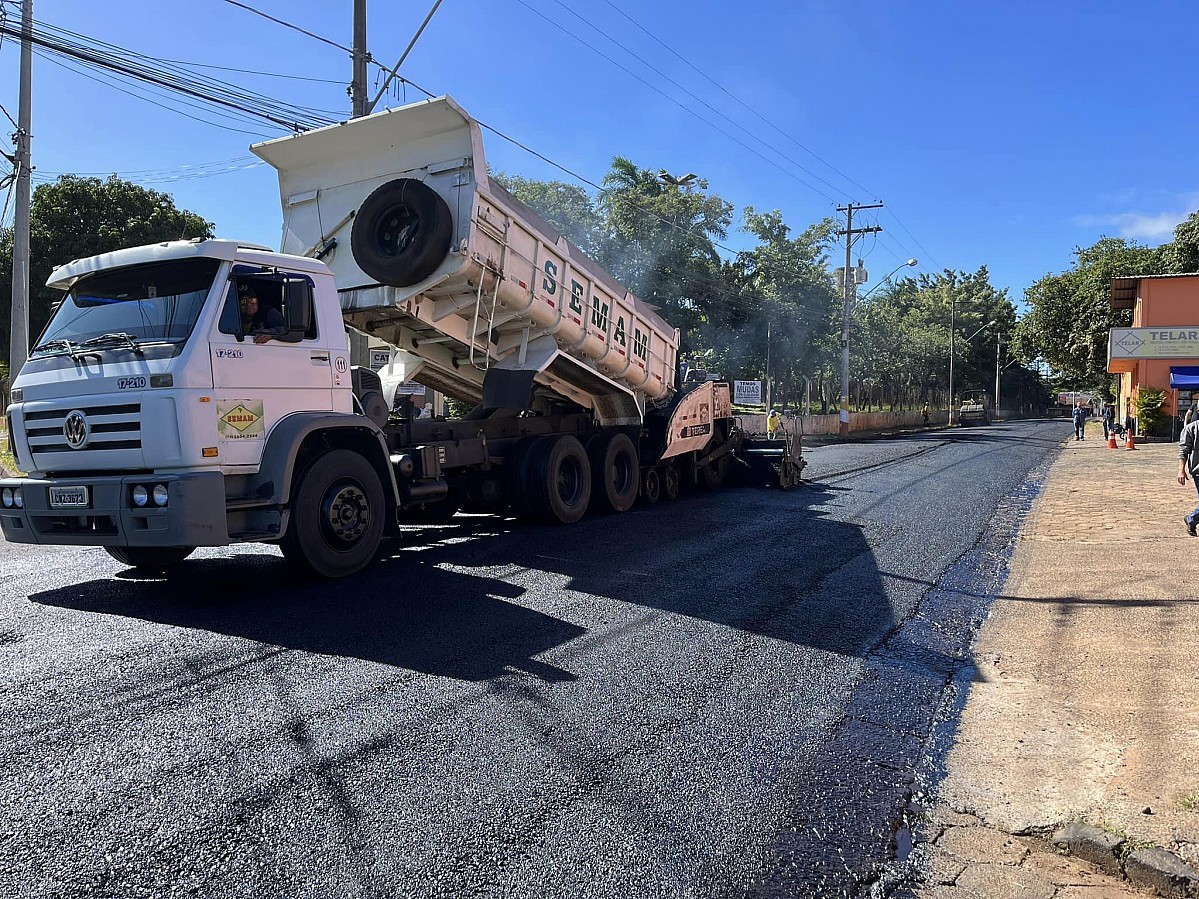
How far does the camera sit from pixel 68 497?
5949 mm

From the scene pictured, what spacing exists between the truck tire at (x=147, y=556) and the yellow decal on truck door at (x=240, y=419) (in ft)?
5.00

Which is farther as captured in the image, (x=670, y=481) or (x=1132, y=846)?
(x=670, y=481)

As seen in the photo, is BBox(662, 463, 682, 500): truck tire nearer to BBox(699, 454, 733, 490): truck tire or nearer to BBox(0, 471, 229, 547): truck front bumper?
BBox(699, 454, 733, 490): truck tire

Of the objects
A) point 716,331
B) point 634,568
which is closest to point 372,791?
point 634,568

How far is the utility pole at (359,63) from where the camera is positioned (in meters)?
13.8

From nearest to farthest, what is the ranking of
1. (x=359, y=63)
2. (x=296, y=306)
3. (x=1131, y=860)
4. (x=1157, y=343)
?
(x=1131, y=860), (x=296, y=306), (x=359, y=63), (x=1157, y=343)

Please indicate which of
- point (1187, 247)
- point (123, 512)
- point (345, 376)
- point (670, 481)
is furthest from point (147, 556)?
point (1187, 247)

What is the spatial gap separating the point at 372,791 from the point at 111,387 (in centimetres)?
406

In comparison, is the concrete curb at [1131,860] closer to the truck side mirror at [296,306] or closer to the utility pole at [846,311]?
the truck side mirror at [296,306]

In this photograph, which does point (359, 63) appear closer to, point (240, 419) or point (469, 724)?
point (240, 419)

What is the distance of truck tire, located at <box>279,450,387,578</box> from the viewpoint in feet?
21.3

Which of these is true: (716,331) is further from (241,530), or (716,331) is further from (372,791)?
(372,791)

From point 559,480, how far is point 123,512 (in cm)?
523

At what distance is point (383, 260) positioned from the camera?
27.3 feet
